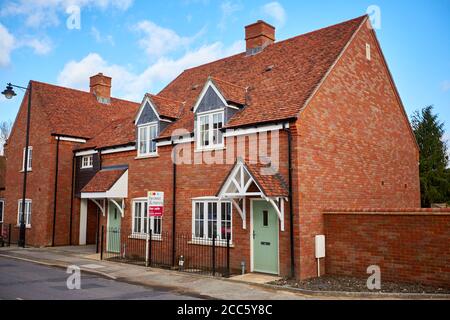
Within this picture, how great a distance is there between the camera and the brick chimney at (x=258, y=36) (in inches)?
798

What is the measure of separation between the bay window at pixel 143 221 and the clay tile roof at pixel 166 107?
156 inches

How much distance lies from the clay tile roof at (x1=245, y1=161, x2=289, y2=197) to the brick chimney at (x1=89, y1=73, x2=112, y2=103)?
19074 millimetres

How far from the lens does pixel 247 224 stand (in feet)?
45.3

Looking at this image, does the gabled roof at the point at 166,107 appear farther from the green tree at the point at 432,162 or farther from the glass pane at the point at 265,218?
the green tree at the point at 432,162

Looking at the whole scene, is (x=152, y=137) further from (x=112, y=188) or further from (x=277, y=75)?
(x=277, y=75)

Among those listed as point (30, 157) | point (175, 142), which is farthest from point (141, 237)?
point (30, 157)

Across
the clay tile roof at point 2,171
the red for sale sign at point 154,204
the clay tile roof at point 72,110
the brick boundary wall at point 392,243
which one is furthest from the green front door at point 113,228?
the clay tile roof at point 2,171
